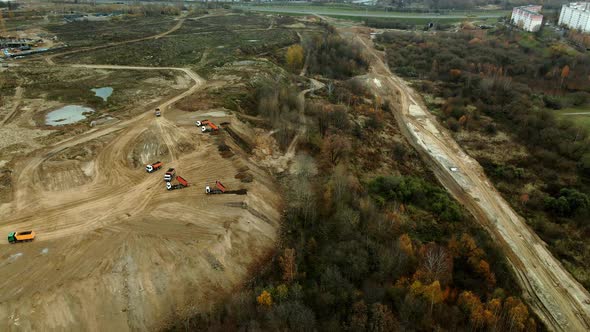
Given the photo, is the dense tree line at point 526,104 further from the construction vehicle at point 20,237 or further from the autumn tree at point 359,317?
the construction vehicle at point 20,237

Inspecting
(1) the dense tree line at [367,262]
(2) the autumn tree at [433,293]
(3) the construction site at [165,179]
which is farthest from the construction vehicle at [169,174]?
(2) the autumn tree at [433,293]

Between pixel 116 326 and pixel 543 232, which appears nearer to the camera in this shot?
pixel 116 326

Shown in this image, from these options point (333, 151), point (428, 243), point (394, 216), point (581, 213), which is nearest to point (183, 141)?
point (333, 151)

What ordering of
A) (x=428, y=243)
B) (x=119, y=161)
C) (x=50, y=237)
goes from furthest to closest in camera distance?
(x=119, y=161)
(x=428, y=243)
(x=50, y=237)

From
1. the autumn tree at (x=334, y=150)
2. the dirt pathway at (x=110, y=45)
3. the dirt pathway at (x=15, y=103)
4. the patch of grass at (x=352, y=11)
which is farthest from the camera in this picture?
the patch of grass at (x=352, y=11)

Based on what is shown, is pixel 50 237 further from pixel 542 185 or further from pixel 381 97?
pixel 381 97

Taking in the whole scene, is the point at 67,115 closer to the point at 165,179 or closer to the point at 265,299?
the point at 165,179
